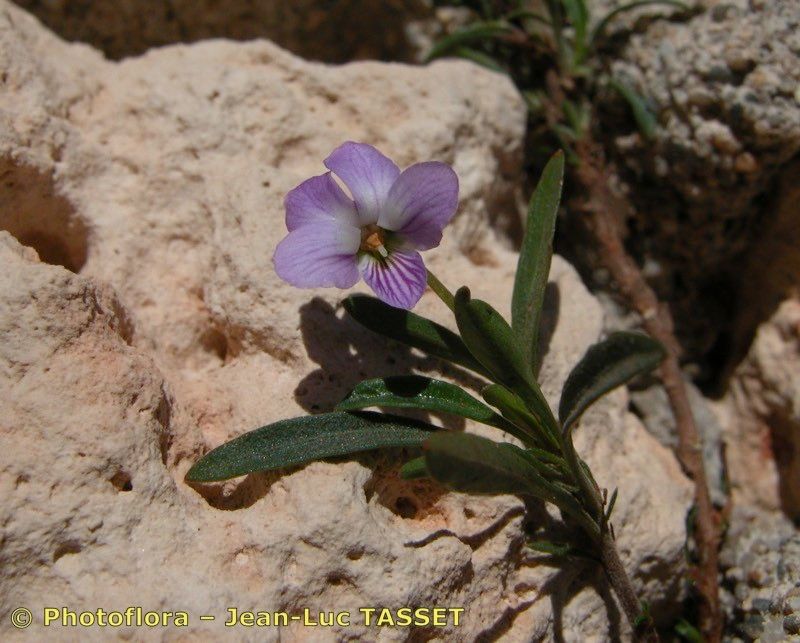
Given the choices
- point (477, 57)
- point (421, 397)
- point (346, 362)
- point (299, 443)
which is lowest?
point (299, 443)

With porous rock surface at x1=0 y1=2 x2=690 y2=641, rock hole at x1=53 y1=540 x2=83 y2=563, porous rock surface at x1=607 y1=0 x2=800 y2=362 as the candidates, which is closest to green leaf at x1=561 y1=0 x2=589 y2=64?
porous rock surface at x1=607 y1=0 x2=800 y2=362

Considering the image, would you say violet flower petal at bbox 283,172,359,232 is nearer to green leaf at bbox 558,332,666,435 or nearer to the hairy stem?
green leaf at bbox 558,332,666,435

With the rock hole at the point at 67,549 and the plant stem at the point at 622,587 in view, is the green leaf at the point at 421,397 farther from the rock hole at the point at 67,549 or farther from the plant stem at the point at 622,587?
the rock hole at the point at 67,549

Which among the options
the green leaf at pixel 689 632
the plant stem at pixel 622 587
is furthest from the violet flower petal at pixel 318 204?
the green leaf at pixel 689 632

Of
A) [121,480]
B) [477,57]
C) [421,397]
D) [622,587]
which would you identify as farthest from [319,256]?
[477,57]

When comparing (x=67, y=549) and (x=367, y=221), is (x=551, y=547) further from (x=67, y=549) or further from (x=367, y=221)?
(x=67, y=549)
